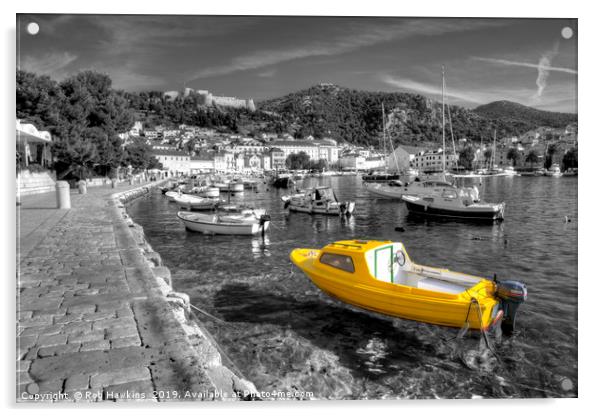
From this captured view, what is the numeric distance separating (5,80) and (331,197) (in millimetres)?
26180

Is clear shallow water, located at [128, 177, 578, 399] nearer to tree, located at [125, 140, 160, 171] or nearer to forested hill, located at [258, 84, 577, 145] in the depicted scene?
forested hill, located at [258, 84, 577, 145]

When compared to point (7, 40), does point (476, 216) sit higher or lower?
lower

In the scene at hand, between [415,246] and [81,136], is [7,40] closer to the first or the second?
[415,246]

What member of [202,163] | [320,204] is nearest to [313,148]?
[202,163]

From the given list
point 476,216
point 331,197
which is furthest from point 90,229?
point 476,216

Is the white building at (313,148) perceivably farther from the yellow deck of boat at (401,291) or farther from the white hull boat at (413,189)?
the yellow deck of boat at (401,291)

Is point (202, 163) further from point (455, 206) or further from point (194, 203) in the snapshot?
point (455, 206)

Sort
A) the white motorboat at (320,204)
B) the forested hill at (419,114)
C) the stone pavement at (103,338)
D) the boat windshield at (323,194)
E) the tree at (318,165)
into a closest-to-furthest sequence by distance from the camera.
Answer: the stone pavement at (103,338)
the forested hill at (419,114)
the white motorboat at (320,204)
the boat windshield at (323,194)
the tree at (318,165)

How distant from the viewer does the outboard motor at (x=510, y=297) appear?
285 inches

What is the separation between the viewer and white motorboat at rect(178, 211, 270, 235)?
19859mm

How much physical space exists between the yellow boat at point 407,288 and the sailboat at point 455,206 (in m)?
18.1

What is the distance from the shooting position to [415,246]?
18.0 metres

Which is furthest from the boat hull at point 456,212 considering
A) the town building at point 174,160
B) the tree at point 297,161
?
the tree at point 297,161

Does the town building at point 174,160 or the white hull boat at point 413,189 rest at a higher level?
the town building at point 174,160
